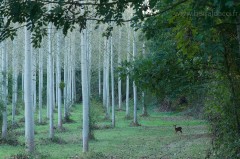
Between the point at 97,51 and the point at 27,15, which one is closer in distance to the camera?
the point at 27,15

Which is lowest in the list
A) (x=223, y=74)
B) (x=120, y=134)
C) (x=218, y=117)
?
(x=120, y=134)

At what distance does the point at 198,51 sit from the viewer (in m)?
7.39

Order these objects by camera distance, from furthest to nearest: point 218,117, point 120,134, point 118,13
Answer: point 120,134 → point 218,117 → point 118,13

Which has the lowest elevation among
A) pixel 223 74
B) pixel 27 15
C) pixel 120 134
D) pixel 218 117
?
pixel 120 134

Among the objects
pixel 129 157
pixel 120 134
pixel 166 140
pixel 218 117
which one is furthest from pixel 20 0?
pixel 120 134

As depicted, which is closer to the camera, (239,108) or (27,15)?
(27,15)

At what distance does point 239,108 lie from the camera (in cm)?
845

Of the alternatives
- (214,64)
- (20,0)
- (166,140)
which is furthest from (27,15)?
(166,140)

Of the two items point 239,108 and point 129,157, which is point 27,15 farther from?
point 129,157

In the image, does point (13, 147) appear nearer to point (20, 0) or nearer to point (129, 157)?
point (129, 157)

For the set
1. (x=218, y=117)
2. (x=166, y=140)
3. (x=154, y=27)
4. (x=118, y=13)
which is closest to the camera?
(x=118, y=13)

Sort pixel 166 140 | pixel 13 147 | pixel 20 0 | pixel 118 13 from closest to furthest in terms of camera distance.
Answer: pixel 20 0 → pixel 118 13 → pixel 13 147 → pixel 166 140

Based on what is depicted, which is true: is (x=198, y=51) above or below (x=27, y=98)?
above

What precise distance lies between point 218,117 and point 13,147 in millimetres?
12479
